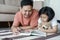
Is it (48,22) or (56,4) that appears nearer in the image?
(48,22)

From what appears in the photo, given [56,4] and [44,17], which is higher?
[56,4]

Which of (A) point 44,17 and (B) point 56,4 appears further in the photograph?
(B) point 56,4

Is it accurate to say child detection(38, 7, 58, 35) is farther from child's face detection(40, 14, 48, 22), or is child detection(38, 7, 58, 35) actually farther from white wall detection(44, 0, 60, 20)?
white wall detection(44, 0, 60, 20)

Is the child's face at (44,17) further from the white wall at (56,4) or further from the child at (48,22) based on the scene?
the white wall at (56,4)

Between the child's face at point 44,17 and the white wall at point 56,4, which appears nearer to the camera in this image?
the child's face at point 44,17

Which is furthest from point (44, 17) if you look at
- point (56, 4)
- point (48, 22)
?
point (56, 4)

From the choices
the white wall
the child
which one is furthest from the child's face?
the white wall

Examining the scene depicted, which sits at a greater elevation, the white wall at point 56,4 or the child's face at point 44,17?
the white wall at point 56,4

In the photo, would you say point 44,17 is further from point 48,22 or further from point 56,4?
point 56,4

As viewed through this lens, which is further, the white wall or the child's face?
the white wall

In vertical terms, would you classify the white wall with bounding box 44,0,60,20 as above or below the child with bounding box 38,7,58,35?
above

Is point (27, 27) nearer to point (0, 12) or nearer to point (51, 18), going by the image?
point (51, 18)

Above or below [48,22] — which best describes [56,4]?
above

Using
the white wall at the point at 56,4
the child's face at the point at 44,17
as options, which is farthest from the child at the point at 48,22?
the white wall at the point at 56,4
